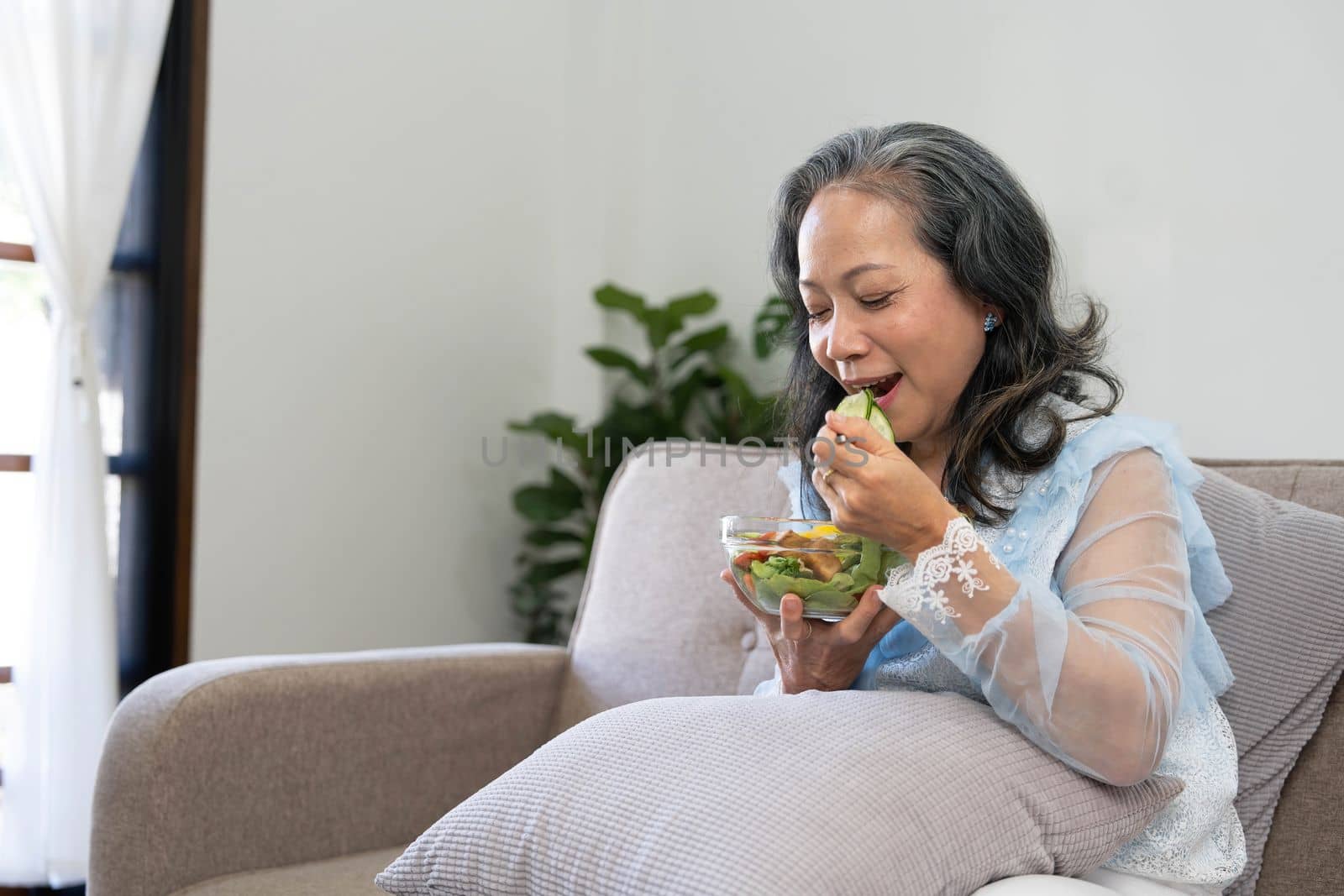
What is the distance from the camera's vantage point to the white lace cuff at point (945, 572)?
1.04 m

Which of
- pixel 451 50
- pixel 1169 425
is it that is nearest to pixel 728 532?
pixel 1169 425

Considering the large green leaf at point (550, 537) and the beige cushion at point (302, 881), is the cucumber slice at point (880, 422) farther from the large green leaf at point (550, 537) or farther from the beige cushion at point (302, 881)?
the large green leaf at point (550, 537)

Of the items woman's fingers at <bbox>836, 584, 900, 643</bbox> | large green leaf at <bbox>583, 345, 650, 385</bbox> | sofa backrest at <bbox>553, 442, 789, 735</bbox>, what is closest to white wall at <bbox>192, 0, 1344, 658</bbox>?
large green leaf at <bbox>583, 345, 650, 385</bbox>

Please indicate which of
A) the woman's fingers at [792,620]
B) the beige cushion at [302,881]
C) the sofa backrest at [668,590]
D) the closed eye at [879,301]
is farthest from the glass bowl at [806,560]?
the beige cushion at [302,881]

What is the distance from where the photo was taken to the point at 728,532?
3.97ft

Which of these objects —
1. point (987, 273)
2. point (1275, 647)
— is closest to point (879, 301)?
point (987, 273)

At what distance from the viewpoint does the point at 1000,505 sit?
1271 millimetres

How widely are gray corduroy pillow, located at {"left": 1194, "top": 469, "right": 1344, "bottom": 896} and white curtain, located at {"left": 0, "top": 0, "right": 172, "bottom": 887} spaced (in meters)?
2.23

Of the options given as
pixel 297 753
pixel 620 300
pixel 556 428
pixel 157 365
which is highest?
pixel 620 300

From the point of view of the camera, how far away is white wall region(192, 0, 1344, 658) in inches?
86.5

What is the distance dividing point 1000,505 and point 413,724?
3.18 feet

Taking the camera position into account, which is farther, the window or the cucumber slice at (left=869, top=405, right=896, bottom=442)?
the window

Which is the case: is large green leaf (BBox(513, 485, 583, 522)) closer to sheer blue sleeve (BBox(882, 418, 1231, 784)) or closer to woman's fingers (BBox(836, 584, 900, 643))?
woman's fingers (BBox(836, 584, 900, 643))

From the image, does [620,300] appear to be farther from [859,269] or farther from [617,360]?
[859,269]
